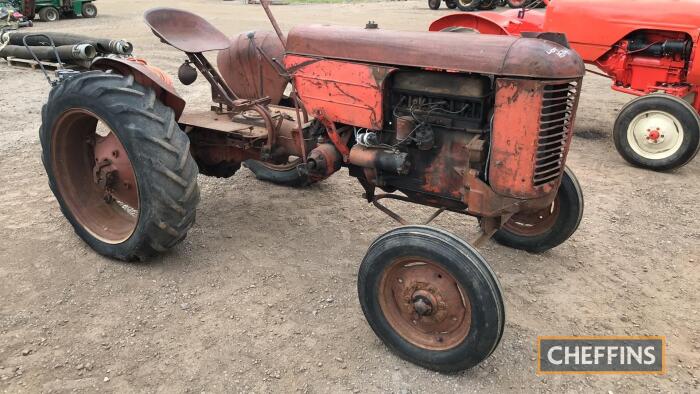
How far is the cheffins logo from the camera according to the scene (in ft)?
8.61

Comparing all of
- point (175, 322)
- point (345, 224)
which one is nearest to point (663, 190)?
point (345, 224)

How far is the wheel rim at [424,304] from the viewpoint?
8.21 ft

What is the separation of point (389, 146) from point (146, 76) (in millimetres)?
1572

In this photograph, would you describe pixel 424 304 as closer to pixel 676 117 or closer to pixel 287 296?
pixel 287 296

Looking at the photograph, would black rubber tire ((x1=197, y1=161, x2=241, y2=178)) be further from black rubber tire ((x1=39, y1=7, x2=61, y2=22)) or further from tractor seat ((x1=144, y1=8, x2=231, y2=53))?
black rubber tire ((x1=39, y1=7, x2=61, y2=22))

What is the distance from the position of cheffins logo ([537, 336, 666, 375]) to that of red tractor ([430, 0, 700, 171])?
3074mm

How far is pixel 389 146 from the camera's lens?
294 centimetres

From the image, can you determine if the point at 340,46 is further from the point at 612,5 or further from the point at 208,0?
the point at 208,0

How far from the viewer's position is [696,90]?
18.7 ft

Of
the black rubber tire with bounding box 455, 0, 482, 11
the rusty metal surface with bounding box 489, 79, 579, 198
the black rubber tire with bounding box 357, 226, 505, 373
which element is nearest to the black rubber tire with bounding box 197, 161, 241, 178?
the black rubber tire with bounding box 357, 226, 505, 373

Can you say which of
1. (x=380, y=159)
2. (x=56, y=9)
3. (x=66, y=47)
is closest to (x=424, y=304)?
(x=380, y=159)

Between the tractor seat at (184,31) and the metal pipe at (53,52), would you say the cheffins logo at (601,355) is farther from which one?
the metal pipe at (53,52)

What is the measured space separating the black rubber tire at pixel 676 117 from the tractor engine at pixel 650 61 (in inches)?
22.2

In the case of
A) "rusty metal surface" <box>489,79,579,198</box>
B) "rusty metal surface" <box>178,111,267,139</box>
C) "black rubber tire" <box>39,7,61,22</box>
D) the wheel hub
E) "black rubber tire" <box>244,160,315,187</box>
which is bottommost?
"black rubber tire" <box>244,160,315,187</box>
